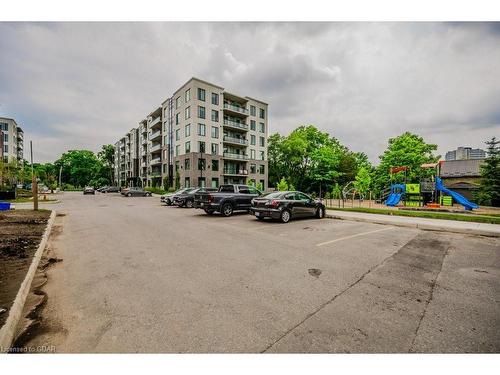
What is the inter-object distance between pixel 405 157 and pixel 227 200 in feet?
106

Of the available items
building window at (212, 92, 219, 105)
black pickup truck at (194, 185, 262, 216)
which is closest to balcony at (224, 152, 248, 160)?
building window at (212, 92, 219, 105)

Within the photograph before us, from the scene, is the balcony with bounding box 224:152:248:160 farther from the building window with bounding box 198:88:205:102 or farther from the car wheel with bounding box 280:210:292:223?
the car wheel with bounding box 280:210:292:223

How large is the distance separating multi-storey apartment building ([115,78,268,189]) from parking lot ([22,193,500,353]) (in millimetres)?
30008

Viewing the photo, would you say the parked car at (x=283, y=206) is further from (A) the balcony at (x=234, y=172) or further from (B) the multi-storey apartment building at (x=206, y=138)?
(A) the balcony at (x=234, y=172)

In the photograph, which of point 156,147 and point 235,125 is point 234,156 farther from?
point 156,147

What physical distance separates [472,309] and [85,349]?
5062mm

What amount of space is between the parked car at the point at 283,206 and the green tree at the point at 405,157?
86.6 feet

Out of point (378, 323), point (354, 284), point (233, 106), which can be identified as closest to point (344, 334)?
point (378, 323)

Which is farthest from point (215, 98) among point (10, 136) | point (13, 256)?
point (10, 136)

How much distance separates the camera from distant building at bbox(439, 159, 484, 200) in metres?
28.5

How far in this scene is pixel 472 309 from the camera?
137 inches

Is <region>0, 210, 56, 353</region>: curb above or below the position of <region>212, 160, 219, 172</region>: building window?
below

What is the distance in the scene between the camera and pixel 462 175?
96.7 ft

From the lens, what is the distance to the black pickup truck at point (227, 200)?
45.9 feet
